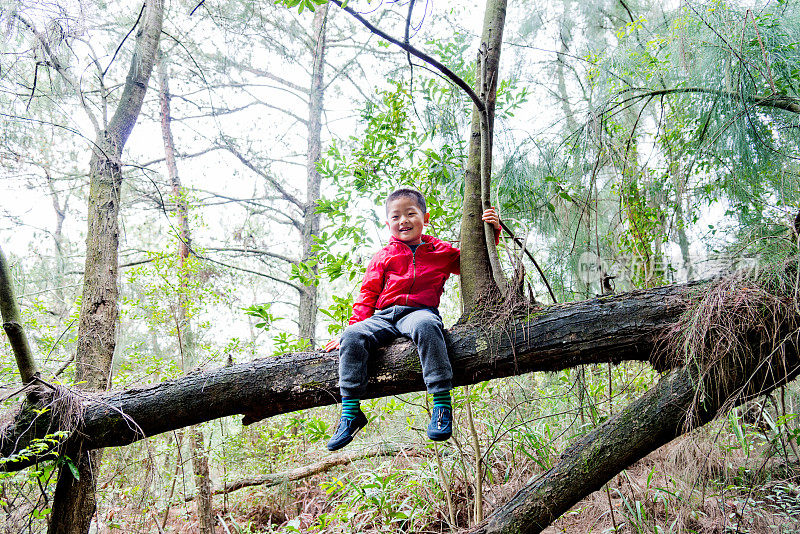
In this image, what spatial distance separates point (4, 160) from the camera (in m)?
3.48

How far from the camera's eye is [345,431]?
1.99 m

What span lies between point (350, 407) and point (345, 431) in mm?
111

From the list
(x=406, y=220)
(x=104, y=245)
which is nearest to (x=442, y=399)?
(x=406, y=220)

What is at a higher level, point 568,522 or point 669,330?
point 669,330

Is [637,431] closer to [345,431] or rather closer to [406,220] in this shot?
[345,431]

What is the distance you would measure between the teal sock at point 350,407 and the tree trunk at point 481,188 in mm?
704

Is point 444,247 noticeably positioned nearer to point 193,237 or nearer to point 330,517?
point 330,517

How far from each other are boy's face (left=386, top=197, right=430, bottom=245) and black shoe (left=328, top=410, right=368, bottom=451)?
3.33ft


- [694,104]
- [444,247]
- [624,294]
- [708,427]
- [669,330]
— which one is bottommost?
[708,427]

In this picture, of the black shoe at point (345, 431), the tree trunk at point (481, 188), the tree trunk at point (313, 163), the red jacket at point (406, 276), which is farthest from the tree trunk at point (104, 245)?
the tree trunk at point (313, 163)

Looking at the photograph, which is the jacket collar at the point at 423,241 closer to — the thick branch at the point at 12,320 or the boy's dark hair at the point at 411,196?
the boy's dark hair at the point at 411,196

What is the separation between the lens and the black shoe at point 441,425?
6.32ft

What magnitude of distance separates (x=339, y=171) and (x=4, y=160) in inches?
101

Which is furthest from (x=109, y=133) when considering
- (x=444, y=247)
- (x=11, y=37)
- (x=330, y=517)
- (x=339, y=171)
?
(x=330, y=517)
